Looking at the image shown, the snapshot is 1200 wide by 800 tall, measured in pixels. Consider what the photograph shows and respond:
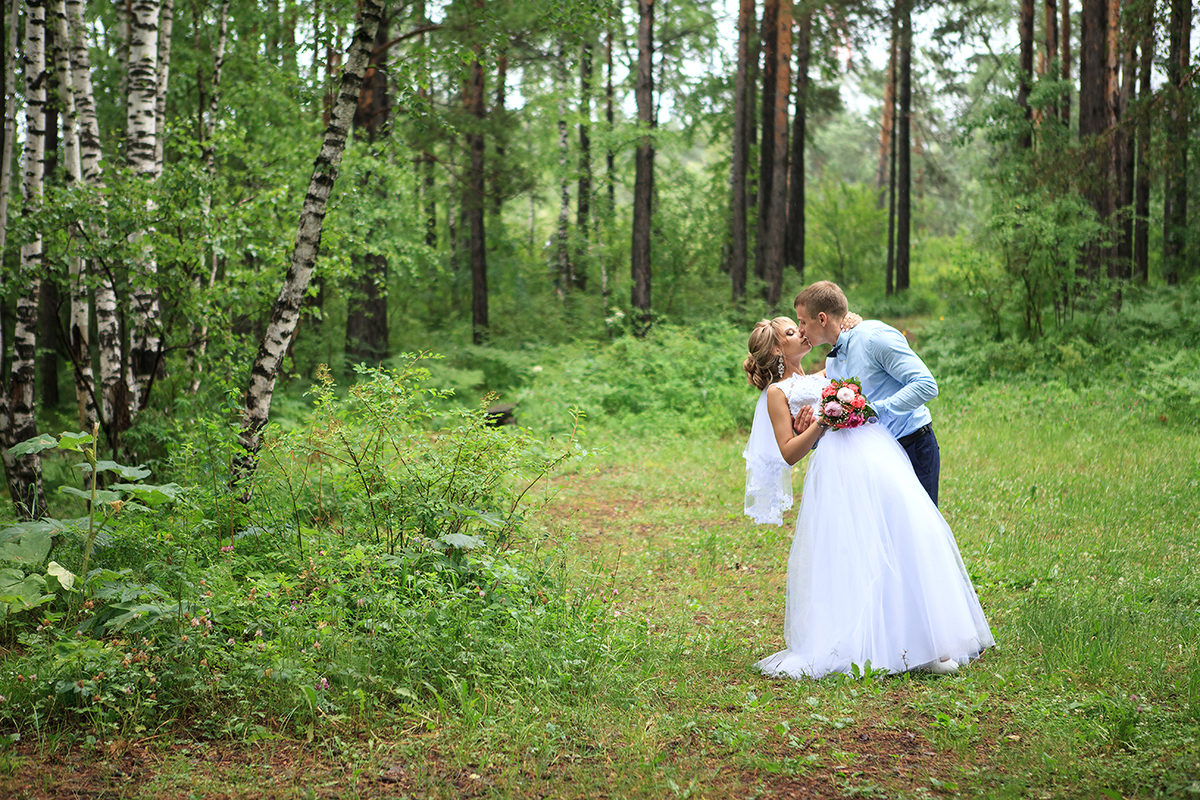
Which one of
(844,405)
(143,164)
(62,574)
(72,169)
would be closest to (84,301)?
(72,169)

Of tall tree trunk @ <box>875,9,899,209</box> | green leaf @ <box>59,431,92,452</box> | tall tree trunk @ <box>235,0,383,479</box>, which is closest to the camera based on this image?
green leaf @ <box>59,431,92,452</box>

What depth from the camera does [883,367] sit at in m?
4.98

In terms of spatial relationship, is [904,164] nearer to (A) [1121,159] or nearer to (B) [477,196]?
(A) [1121,159]

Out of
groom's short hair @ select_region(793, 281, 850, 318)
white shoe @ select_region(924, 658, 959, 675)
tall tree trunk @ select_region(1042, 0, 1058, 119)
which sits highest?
tall tree trunk @ select_region(1042, 0, 1058, 119)

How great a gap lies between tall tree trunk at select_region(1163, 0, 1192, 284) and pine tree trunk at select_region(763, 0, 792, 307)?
7.50 m

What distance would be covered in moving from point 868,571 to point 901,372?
3.64 ft

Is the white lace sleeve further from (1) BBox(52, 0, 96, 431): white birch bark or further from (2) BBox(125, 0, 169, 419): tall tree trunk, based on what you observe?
(1) BBox(52, 0, 96, 431): white birch bark

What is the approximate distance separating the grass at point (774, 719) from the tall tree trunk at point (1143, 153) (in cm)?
851

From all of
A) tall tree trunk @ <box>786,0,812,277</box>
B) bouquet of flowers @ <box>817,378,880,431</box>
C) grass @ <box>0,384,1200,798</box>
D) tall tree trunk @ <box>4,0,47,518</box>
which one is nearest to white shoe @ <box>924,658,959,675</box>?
grass @ <box>0,384,1200,798</box>

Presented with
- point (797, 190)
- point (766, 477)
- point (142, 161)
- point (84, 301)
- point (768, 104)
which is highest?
point (768, 104)

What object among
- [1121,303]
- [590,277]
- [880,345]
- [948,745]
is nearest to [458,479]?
[880,345]

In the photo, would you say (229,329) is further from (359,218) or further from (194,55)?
(194,55)

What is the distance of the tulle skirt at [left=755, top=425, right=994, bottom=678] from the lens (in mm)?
4660

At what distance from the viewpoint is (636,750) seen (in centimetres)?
361
